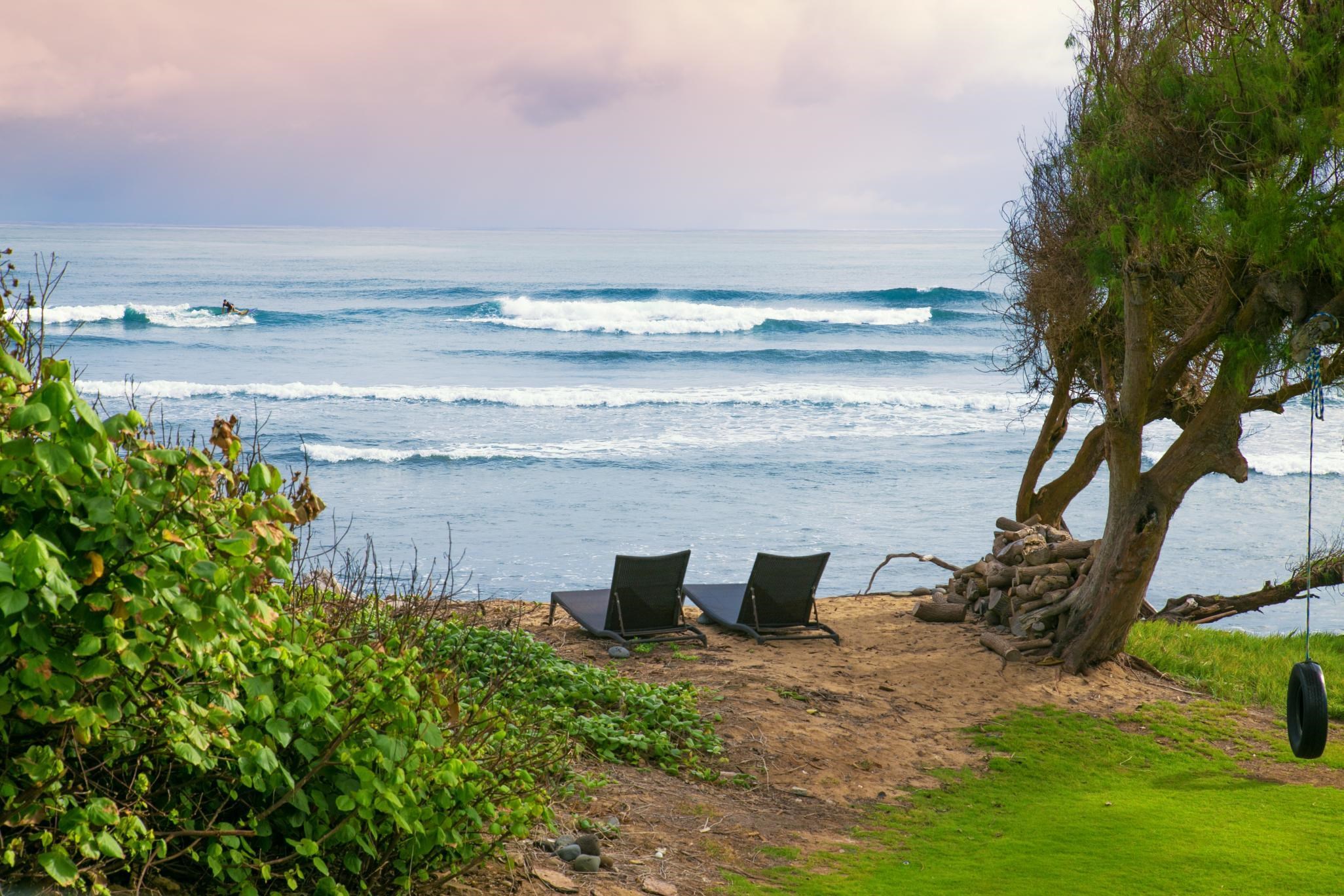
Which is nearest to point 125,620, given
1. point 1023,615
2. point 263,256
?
point 1023,615

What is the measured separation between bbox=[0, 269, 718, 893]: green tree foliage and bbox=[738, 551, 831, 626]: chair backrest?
4.96 m

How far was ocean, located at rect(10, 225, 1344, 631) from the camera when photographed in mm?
14859

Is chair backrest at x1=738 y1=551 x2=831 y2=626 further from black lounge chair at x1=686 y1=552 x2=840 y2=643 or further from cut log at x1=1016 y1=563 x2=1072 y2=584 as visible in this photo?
cut log at x1=1016 y1=563 x2=1072 y2=584

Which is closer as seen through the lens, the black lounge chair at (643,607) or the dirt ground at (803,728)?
the dirt ground at (803,728)

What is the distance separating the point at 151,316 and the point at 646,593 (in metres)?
36.8

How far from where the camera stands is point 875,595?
11.4m

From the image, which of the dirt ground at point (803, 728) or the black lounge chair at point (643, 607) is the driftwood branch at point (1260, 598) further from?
the black lounge chair at point (643, 607)

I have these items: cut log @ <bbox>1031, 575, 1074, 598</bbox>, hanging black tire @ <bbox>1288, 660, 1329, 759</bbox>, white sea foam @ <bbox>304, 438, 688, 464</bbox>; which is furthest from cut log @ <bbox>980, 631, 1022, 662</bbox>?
white sea foam @ <bbox>304, 438, 688, 464</bbox>

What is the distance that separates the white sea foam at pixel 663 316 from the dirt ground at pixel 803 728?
30.4m

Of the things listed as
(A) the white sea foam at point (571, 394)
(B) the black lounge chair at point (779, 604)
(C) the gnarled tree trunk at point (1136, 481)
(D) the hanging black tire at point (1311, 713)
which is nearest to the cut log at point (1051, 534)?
(C) the gnarled tree trunk at point (1136, 481)

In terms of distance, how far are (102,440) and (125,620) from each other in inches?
17.1

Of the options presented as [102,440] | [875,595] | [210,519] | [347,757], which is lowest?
[875,595]

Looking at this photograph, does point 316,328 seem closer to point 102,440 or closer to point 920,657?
point 920,657

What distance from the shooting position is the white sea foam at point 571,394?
26953mm
